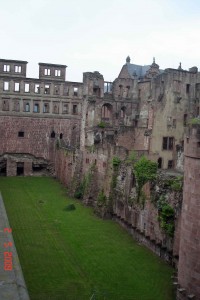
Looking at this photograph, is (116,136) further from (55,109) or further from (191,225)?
(191,225)

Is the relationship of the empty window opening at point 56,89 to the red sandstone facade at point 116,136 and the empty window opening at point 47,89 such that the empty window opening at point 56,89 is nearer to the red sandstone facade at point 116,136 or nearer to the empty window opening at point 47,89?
the red sandstone facade at point 116,136

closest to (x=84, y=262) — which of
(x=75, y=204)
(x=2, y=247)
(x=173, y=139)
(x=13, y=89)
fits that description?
(x=2, y=247)

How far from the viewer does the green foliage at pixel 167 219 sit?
18.0 meters

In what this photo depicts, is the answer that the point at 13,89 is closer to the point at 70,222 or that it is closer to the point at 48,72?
the point at 48,72

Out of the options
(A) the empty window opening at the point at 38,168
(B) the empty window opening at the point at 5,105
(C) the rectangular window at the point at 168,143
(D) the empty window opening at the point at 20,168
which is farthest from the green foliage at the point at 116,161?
(B) the empty window opening at the point at 5,105

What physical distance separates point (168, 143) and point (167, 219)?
63.1 ft

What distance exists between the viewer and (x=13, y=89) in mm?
44312

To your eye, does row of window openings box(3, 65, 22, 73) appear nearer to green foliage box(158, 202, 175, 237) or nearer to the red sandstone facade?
the red sandstone facade

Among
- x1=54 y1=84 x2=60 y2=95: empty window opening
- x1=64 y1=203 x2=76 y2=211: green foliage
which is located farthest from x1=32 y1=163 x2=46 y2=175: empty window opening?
x1=64 y1=203 x2=76 y2=211: green foliage

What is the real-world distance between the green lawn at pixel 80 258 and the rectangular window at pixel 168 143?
38.0 ft

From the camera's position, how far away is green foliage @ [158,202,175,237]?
18.0 metres

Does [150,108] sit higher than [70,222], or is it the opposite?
[150,108]

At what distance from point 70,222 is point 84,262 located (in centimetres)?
668
